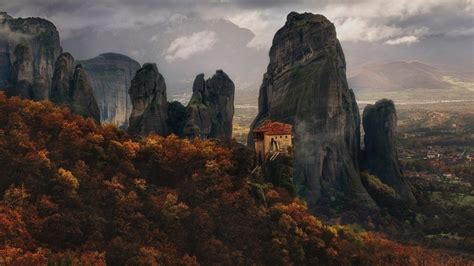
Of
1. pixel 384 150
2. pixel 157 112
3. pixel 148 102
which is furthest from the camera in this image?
pixel 384 150

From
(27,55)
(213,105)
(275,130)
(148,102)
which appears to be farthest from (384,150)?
(27,55)

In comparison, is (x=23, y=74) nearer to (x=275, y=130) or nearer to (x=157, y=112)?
(x=157, y=112)

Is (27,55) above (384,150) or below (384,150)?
above

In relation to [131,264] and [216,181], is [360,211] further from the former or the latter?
[131,264]

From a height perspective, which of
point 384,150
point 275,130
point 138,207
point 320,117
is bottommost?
point 138,207

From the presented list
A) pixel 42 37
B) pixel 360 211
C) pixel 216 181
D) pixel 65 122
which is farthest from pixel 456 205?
pixel 42 37

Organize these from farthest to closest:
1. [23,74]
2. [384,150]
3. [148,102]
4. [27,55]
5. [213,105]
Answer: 1. [384,150]
2. [213,105]
3. [27,55]
4. [23,74]
5. [148,102]

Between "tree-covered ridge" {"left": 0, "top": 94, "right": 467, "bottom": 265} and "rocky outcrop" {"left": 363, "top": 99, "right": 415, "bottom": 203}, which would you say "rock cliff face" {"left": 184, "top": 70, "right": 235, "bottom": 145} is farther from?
"rocky outcrop" {"left": 363, "top": 99, "right": 415, "bottom": 203}

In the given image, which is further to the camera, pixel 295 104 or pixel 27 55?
pixel 295 104

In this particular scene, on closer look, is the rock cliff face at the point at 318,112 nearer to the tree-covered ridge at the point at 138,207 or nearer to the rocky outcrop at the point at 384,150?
the rocky outcrop at the point at 384,150
